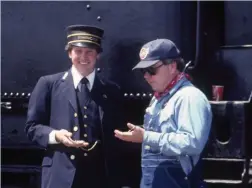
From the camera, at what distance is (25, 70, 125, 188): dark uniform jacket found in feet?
8.62

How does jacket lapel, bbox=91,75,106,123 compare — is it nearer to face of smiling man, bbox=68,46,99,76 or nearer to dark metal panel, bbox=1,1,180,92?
face of smiling man, bbox=68,46,99,76

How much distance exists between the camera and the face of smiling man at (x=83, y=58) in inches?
104

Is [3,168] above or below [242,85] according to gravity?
below

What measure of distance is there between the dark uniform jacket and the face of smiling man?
0.09 m

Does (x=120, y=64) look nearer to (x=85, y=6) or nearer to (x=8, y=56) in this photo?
(x=85, y=6)

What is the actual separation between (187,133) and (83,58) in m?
0.73

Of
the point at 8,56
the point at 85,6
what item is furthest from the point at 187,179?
the point at 8,56

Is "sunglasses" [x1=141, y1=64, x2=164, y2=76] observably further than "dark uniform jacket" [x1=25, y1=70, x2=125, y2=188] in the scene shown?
No

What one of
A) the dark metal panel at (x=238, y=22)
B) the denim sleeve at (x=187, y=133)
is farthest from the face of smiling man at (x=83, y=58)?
the dark metal panel at (x=238, y=22)

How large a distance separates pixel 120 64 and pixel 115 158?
0.50 m

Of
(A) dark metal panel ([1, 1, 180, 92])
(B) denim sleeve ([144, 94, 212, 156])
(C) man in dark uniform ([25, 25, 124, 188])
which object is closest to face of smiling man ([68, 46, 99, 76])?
(C) man in dark uniform ([25, 25, 124, 188])

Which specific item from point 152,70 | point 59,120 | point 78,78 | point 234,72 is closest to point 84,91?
point 78,78

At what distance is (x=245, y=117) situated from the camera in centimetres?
267

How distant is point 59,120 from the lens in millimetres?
2652
